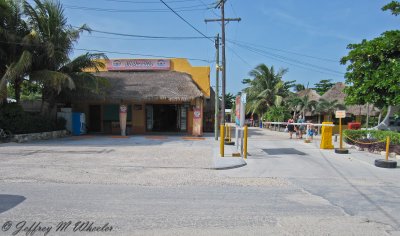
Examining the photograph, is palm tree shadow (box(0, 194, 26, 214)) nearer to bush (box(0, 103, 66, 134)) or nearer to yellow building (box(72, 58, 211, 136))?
bush (box(0, 103, 66, 134))

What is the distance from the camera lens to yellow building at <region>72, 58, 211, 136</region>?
23.0m

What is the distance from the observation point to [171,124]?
2662 centimetres

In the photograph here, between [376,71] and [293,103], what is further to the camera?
[293,103]

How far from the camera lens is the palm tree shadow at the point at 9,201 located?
5785 millimetres

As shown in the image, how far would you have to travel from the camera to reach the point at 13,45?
1819 cm

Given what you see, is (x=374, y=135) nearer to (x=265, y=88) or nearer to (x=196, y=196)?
(x=196, y=196)

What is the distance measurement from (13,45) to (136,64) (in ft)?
34.1

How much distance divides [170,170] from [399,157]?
370 inches

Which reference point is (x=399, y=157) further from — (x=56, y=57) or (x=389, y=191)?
(x=56, y=57)

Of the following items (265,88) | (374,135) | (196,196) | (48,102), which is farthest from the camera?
(265,88)

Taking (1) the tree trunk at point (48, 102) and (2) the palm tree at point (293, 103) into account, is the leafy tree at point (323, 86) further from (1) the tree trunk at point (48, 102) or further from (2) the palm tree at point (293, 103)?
(1) the tree trunk at point (48, 102)

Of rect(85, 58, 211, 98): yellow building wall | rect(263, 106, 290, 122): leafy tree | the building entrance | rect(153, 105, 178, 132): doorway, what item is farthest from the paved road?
rect(263, 106, 290, 122): leafy tree

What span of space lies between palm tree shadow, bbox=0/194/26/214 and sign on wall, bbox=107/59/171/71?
21.2m

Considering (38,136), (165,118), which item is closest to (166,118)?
(165,118)
